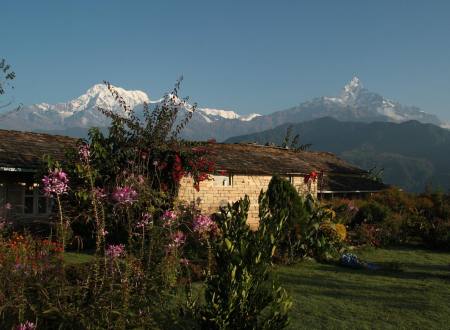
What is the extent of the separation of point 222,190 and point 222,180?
0.44 m

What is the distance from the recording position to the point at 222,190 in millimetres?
→ 20719

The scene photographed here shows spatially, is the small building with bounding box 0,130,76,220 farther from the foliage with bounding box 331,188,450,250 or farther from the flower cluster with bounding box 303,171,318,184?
the flower cluster with bounding box 303,171,318,184

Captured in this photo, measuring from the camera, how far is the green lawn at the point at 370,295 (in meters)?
8.16

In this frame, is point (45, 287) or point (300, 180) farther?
point (300, 180)

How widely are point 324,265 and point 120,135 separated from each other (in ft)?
25.2

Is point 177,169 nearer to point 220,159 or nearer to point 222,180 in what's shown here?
point 222,180

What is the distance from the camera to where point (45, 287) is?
516 centimetres

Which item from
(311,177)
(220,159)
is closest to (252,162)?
(220,159)

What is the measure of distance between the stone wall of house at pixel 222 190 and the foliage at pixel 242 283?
1238cm

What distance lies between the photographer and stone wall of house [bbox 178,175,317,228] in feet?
61.6

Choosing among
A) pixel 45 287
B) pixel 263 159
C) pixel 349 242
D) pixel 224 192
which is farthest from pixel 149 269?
pixel 263 159

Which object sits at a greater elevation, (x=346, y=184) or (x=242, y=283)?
(x=346, y=184)

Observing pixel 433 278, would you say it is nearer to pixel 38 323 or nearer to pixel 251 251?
pixel 251 251

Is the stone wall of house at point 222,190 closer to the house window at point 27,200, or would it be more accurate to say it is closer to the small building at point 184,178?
the small building at point 184,178
